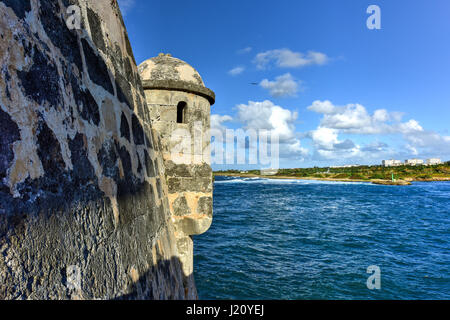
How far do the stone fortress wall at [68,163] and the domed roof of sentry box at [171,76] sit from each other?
5.56ft

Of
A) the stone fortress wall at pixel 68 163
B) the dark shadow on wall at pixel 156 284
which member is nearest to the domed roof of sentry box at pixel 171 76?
the stone fortress wall at pixel 68 163

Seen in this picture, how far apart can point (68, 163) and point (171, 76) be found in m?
3.16

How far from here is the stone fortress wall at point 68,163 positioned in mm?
926

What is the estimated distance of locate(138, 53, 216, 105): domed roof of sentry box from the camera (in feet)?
13.3

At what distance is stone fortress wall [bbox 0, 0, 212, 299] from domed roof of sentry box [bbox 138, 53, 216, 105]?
66.7 inches

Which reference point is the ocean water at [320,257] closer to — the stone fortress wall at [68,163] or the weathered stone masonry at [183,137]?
the weathered stone masonry at [183,137]

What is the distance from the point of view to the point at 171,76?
415 centimetres

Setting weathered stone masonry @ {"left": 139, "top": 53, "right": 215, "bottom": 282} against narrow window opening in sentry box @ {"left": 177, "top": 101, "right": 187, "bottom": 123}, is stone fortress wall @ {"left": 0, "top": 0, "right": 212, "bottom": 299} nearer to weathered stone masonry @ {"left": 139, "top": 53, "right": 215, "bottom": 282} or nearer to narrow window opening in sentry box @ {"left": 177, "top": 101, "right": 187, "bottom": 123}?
weathered stone masonry @ {"left": 139, "top": 53, "right": 215, "bottom": 282}

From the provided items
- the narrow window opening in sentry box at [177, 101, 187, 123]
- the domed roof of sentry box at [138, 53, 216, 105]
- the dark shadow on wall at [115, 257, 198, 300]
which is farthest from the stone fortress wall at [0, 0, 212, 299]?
the narrow window opening in sentry box at [177, 101, 187, 123]

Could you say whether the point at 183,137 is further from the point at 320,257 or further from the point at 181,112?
the point at 320,257

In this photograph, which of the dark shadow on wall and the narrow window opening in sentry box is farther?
the narrow window opening in sentry box

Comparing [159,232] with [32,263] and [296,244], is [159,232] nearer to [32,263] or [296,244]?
[32,263]

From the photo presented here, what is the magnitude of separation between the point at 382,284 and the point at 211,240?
8.27 meters
